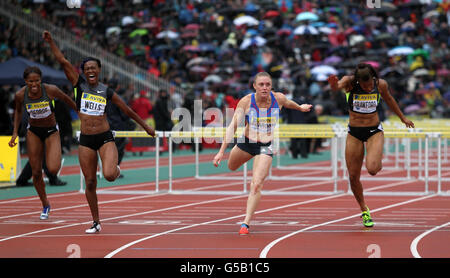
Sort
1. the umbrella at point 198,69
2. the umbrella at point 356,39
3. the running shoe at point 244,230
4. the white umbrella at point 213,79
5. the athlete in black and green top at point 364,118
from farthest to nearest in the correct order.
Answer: the umbrella at point 356,39, the umbrella at point 198,69, the white umbrella at point 213,79, the athlete in black and green top at point 364,118, the running shoe at point 244,230

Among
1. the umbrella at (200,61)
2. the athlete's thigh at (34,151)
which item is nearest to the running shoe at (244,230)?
the athlete's thigh at (34,151)

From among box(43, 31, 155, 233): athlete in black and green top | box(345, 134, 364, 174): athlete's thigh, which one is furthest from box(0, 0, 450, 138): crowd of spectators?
box(43, 31, 155, 233): athlete in black and green top

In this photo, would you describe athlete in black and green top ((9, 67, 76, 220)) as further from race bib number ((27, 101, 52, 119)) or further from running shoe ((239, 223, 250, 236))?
running shoe ((239, 223, 250, 236))

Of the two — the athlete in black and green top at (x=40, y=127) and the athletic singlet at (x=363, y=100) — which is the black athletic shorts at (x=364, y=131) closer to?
the athletic singlet at (x=363, y=100)

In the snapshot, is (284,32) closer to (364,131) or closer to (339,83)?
(364,131)

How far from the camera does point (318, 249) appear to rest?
9.55 meters

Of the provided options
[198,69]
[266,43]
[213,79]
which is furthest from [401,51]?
[198,69]

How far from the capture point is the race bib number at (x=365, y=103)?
1156 centimetres

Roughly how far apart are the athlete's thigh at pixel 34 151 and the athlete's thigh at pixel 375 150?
454cm

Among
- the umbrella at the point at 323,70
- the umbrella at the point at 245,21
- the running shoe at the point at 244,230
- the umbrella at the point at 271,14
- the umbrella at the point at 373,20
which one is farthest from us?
the umbrella at the point at 373,20

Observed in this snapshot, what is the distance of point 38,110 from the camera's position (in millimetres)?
12719

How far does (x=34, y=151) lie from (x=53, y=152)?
30cm

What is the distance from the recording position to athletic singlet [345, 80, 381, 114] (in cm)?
1156
